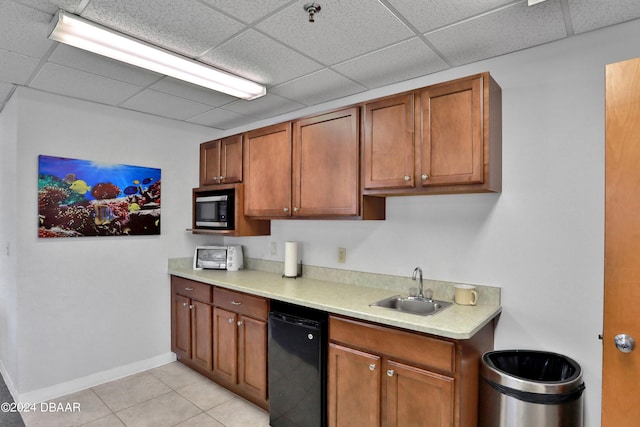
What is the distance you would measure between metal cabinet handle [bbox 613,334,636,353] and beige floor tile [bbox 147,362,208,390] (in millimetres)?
3019

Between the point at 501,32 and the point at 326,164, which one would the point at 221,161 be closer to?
the point at 326,164

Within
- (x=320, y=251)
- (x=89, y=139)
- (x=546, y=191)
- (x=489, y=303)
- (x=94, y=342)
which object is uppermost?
(x=89, y=139)

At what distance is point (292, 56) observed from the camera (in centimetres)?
223

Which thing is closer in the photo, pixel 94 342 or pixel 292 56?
pixel 292 56

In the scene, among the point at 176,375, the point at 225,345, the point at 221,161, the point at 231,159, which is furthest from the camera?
the point at 221,161

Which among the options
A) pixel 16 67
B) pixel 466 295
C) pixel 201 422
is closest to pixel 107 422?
pixel 201 422

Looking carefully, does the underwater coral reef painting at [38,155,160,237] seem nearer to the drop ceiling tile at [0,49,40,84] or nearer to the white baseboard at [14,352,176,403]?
the drop ceiling tile at [0,49,40,84]

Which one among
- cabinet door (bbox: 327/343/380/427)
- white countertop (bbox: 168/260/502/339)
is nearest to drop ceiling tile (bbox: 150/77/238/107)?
white countertop (bbox: 168/260/502/339)

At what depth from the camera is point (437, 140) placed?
2.12 m

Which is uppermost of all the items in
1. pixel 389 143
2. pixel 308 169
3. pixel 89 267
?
pixel 389 143

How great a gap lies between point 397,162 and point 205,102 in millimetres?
1814

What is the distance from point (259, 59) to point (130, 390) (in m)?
2.88

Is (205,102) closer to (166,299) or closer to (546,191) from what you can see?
(166,299)

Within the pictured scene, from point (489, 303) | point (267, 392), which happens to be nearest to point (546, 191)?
point (489, 303)
